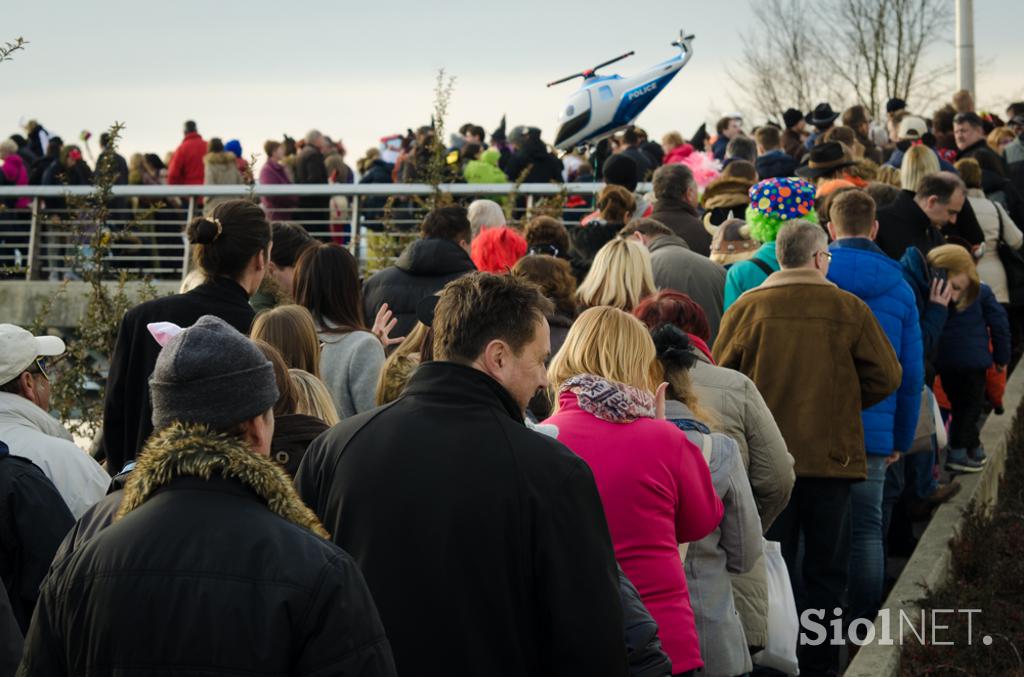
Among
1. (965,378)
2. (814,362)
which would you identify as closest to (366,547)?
(814,362)

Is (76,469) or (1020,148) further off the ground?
(1020,148)

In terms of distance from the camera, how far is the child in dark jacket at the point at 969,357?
958 cm

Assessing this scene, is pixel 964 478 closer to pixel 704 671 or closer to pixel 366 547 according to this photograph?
pixel 704 671

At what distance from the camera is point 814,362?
6555 millimetres

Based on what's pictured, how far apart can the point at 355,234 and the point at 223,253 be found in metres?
9.03

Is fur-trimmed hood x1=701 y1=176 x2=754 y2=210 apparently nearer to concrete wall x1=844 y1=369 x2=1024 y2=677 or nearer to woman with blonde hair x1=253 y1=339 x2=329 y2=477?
concrete wall x1=844 y1=369 x2=1024 y2=677

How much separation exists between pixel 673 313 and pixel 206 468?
3011mm

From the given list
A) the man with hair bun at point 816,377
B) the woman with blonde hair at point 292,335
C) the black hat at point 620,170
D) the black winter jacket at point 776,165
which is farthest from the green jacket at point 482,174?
the woman with blonde hair at point 292,335

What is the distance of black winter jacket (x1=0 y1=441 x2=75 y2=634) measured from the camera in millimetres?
4203

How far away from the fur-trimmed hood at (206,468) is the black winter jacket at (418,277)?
4551 millimetres

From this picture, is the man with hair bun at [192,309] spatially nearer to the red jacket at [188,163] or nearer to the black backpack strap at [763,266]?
the black backpack strap at [763,266]

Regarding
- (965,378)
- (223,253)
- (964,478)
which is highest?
(223,253)

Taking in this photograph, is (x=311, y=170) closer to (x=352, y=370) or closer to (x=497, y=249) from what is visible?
(x=497, y=249)

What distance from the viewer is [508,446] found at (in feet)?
11.2
